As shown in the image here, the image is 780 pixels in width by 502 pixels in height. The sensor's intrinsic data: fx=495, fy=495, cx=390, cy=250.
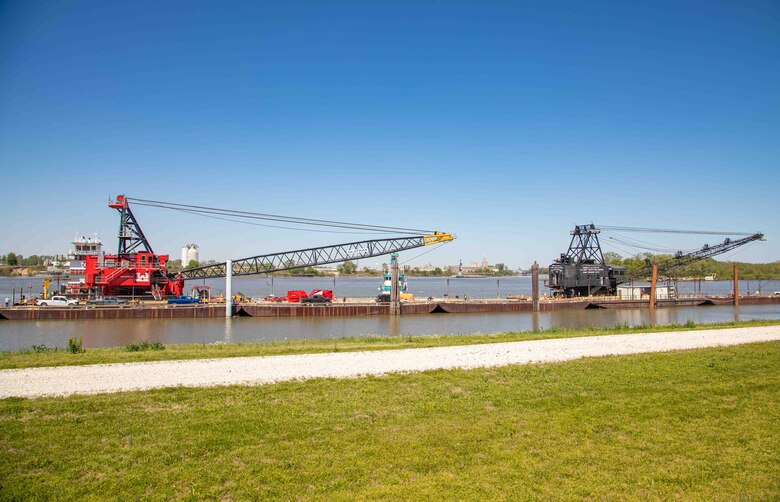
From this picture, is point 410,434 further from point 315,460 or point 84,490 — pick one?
point 84,490

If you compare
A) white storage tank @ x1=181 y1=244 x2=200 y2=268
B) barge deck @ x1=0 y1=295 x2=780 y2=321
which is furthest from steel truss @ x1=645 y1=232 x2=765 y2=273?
white storage tank @ x1=181 y1=244 x2=200 y2=268

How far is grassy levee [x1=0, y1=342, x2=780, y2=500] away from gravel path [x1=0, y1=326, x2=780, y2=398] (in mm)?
1068

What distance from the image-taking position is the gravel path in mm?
10547

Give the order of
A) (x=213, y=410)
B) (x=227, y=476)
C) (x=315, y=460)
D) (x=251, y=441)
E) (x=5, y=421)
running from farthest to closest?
(x=213, y=410) → (x=5, y=421) → (x=251, y=441) → (x=315, y=460) → (x=227, y=476)

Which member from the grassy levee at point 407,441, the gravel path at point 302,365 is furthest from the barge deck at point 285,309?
the grassy levee at point 407,441

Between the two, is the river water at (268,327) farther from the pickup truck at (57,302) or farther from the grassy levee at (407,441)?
the grassy levee at (407,441)

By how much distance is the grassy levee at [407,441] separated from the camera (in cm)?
552

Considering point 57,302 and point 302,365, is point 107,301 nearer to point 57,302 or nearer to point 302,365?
point 57,302

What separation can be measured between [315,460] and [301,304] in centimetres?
4374

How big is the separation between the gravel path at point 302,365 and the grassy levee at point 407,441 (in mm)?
1068

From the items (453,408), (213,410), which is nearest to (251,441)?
(213,410)

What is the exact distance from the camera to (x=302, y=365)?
12.8 m

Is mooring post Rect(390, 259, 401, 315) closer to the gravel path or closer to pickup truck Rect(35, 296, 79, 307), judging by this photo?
pickup truck Rect(35, 296, 79, 307)

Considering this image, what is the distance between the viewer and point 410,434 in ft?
23.5
